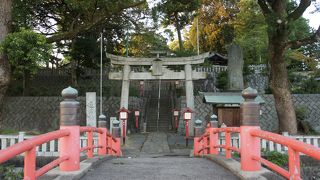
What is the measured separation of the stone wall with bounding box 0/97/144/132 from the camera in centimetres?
2408

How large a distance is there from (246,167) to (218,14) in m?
33.3

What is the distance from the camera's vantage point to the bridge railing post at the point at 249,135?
18.8 feet

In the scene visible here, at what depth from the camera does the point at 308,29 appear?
121ft

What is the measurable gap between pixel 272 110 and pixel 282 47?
8.30 meters

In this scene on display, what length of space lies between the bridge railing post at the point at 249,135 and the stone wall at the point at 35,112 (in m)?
19.1

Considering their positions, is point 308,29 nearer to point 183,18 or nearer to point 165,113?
point 183,18

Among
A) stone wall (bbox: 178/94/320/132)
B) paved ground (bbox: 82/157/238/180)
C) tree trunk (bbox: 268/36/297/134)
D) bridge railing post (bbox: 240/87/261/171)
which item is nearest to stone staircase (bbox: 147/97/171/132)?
stone wall (bbox: 178/94/320/132)

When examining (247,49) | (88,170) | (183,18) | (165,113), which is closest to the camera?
(88,170)

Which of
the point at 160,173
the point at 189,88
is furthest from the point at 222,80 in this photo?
the point at 160,173

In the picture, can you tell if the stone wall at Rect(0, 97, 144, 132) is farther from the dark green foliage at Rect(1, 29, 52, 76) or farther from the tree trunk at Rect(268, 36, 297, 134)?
the tree trunk at Rect(268, 36, 297, 134)

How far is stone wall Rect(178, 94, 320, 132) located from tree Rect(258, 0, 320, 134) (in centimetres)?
619

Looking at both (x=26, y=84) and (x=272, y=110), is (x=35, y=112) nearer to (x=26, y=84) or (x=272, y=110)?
(x=26, y=84)

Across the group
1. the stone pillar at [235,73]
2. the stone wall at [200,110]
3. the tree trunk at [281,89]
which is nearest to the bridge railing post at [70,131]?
the tree trunk at [281,89]

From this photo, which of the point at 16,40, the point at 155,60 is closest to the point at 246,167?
the point at 16,40
